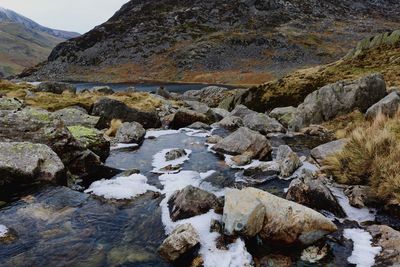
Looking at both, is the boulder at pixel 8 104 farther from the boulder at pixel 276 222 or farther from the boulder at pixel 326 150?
the boulder at pixel 326 150

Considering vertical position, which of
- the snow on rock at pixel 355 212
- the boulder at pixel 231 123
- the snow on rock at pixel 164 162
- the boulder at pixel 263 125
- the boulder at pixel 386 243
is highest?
the boulder at pixel 386 243

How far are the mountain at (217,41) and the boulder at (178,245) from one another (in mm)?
76361

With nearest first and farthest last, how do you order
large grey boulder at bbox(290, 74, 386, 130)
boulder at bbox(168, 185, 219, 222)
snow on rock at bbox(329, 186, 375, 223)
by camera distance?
boulder at bbox(168, 185, 219, 222) < snow on rock at bbox(329, 186, 375, 223) < large grey boulder at bbox(290, 74, 386, 130)

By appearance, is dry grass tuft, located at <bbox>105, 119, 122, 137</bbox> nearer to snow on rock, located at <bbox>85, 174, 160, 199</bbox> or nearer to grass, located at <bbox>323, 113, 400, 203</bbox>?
snow on rock, located at <bbox>85, 174, 160, 199</bbox>

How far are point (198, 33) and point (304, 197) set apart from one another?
112 metres

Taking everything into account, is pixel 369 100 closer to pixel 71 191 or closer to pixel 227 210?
pixel 227 210

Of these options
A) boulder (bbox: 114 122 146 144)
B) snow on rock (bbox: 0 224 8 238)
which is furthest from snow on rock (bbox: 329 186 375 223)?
boulder (bbox: 114 122 146 144)

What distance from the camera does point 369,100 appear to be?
2358cm

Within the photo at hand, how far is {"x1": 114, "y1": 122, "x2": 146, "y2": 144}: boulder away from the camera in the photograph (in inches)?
825

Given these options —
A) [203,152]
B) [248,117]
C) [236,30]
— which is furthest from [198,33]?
[203,152]

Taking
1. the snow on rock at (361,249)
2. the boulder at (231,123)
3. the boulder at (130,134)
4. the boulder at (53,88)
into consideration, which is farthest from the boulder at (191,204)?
the boulder at (53,88)

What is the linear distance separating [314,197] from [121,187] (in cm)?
665

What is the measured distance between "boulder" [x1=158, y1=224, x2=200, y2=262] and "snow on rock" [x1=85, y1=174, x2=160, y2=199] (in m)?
3.98

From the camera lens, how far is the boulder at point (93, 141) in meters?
17.0
